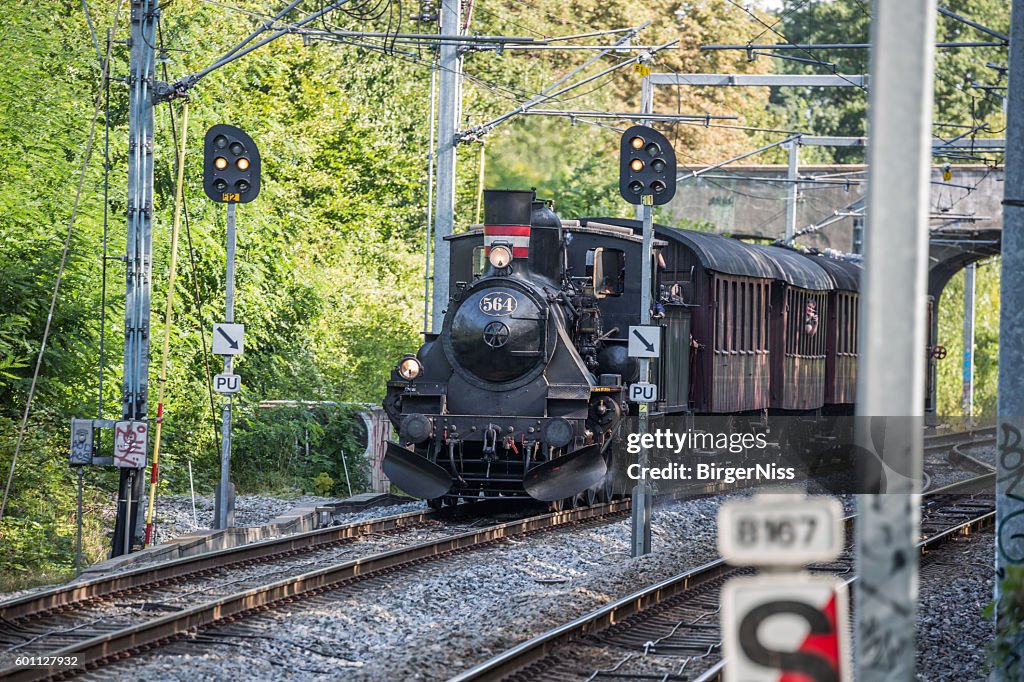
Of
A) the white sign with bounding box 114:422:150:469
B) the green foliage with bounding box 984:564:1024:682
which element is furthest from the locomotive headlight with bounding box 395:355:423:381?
the green foliage with bounding box 984:564:1024:682

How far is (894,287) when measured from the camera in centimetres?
421

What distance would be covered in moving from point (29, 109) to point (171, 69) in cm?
385

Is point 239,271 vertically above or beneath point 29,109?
beneath

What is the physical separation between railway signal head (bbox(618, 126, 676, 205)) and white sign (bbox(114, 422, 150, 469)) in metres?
5.60

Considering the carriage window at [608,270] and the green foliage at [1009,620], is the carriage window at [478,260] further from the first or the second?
the green foliage at [1009,620]

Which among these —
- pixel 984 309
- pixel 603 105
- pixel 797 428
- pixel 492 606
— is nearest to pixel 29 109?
pixel 492 606

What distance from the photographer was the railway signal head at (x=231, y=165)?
1698 cm

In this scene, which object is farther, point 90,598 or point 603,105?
point 603,105

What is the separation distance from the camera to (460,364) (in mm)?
17141

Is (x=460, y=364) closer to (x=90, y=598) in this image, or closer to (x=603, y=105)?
(x=90, y=598)

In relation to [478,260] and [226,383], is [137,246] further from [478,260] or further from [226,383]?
[478,260]

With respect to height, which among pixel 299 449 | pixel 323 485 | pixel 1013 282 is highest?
pixel 1013 282

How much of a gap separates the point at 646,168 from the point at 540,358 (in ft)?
8.95

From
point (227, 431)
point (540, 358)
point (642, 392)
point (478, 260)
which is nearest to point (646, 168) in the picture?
point (642, 392)
